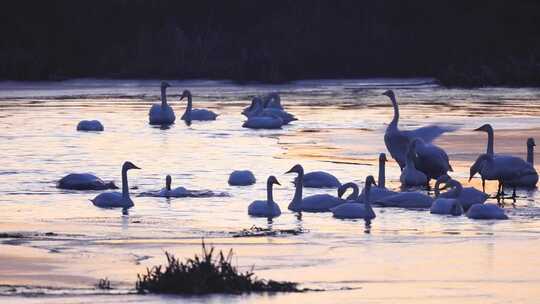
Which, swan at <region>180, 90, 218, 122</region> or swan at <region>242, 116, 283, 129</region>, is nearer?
swan at <region>242, 116, 283, 129</region>

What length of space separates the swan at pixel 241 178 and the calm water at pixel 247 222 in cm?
12

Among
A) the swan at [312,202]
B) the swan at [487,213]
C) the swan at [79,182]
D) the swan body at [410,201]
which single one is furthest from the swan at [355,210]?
the swan at [79,182]

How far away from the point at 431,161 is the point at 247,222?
12.6 ft

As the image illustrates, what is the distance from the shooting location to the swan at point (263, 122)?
85.3 feet

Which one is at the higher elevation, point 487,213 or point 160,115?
point 487,213

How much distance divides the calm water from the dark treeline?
12.4 meters

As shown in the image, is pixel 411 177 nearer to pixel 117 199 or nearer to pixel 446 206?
pixel 446 206

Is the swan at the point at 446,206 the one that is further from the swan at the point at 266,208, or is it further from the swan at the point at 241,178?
the swan at the point at 241,178

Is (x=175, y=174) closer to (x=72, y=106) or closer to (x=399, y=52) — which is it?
(x=72, y=106)

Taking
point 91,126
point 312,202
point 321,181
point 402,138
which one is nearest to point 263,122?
point 91,126

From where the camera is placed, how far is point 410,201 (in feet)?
48.4

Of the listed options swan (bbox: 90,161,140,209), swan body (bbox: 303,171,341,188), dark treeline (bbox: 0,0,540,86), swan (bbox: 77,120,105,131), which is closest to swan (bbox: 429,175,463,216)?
swan body (bbox: 303,171,341,188)

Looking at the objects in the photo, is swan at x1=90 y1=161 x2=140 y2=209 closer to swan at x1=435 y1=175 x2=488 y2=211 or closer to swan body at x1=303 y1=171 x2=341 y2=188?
swan body at x1=303 y1=171 x2=341 y2=188

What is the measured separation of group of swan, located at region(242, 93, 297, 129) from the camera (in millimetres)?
26087
